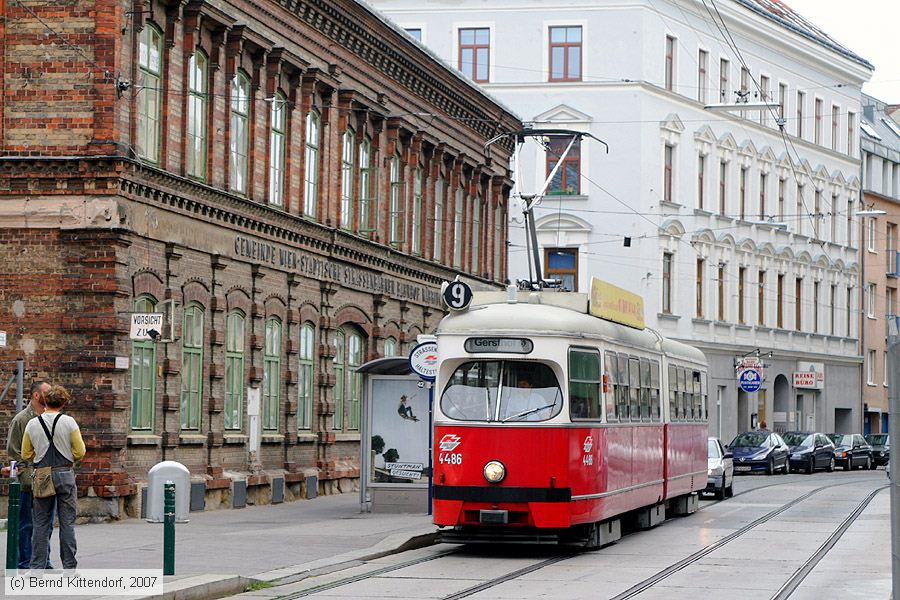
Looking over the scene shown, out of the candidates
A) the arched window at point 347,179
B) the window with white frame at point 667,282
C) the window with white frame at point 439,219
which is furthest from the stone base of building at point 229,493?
the window with white frame at point 667,282

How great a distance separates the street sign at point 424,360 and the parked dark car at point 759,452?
1050 inches

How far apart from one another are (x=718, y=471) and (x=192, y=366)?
42.3ft

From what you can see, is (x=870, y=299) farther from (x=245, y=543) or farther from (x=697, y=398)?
(x=245, y=543)

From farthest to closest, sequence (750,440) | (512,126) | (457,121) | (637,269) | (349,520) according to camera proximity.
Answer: (637,269)
(750,440)
(512,126)
(457,121)
(349,520)

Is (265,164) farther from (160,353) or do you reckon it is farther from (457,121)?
(457,121)

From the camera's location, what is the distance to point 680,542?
23.4 meters

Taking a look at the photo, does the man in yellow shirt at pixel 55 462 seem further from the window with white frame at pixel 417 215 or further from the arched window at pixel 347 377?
the window with white frame at pixel 417 215

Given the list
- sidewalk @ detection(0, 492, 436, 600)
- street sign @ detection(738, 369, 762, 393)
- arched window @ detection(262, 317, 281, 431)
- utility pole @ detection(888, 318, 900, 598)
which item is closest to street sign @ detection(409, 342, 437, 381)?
sidewalk @ detection(0, 492, 436, 600)

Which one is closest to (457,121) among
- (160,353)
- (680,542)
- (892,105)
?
(160,353)

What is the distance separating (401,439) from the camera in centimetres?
2775

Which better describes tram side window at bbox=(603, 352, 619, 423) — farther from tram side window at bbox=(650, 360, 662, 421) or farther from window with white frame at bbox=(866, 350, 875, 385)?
window with white frame at bbox=(866, 350, 875, 385)

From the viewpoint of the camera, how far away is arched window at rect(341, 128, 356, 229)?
3525 centimetres

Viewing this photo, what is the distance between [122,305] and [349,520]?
4.70 m

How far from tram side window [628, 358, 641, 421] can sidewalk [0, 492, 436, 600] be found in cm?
321
